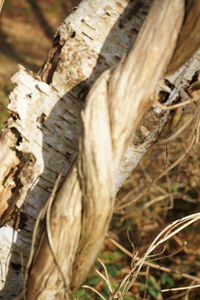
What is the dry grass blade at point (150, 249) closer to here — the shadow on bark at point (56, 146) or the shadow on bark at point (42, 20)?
the shadow on bark at point (56, 146)

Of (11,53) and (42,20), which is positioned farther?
(42,20)

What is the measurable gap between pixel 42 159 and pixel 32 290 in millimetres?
277

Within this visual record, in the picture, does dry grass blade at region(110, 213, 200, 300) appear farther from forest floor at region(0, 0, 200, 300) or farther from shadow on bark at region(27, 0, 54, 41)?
shadow on bark at region(27, 0, 54, 41)

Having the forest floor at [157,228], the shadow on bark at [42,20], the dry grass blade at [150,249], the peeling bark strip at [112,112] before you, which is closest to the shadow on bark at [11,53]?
the shadow on bark at [42,20]

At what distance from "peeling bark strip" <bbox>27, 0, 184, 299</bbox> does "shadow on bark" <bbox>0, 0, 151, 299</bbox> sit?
0.34ft

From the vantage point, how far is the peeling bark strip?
0.76 metres

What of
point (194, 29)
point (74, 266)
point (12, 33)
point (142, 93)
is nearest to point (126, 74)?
point (142, 93)

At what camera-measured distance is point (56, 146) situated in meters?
0.94

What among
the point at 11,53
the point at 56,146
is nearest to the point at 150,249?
the point at 56,146

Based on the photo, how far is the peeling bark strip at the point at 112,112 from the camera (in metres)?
0.76

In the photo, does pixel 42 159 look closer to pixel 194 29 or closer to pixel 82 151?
pixel 82 151

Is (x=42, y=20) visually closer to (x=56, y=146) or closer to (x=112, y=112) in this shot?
(x=56, y=146)

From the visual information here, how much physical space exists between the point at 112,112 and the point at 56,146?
0.67ft

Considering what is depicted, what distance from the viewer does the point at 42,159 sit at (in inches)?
37.2
